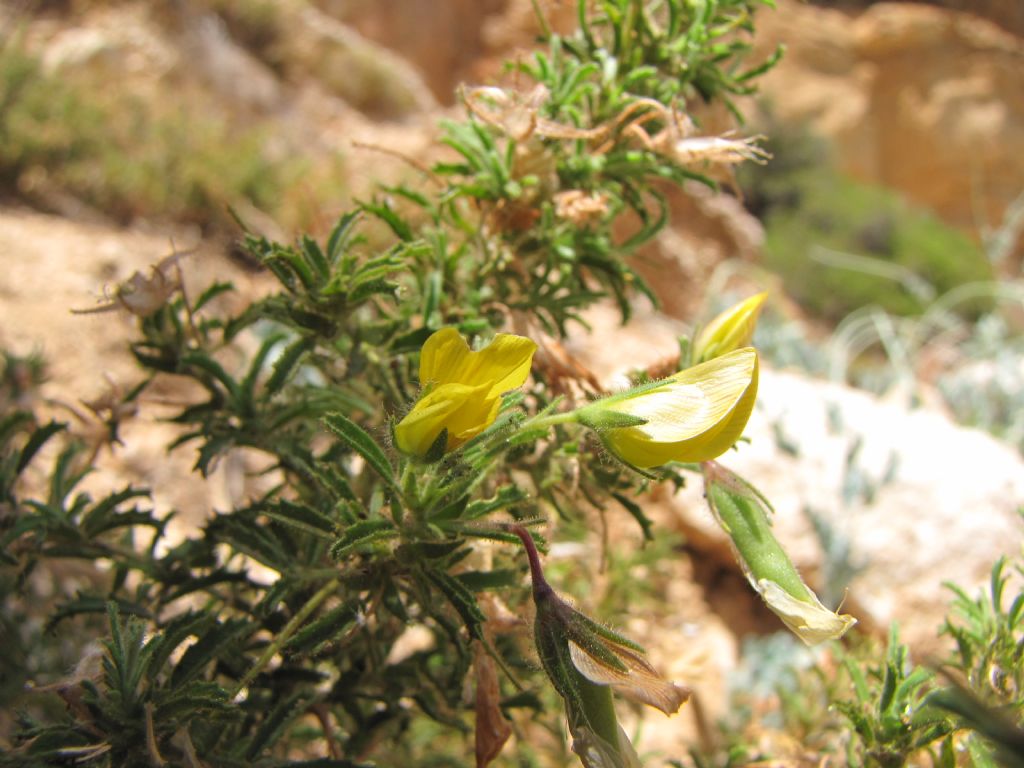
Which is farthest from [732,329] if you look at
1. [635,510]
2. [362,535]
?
[362,535]

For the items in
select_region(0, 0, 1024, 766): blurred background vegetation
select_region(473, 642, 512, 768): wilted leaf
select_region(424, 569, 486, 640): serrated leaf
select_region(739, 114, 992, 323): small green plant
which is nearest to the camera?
select_region(424, 569, 486, 640): serrated leaf

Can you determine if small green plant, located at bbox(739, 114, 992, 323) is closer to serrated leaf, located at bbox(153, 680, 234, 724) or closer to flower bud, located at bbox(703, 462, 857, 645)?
flower bud, located at bbox(703, 462, 857, 645)

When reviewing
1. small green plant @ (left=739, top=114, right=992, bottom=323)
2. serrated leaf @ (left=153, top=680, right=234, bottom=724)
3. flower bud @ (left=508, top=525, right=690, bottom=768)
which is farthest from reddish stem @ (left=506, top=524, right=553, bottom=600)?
small green plant @ (left=739, top=114, right=992, bottom=323)

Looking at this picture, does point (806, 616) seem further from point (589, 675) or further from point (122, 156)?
point (122, 156)

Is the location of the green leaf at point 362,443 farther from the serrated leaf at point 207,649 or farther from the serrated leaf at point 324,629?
the serrated leaf at point 207,649

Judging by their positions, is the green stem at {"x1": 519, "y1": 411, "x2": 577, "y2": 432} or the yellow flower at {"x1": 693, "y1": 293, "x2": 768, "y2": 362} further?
the yellow flower at {"x1": 693, "y1": 293, "x2": 768, "y2": 362}

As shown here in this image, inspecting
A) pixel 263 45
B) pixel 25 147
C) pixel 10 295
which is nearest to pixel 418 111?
pixel 263 45

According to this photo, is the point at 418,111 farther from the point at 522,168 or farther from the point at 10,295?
the point at 522,168
